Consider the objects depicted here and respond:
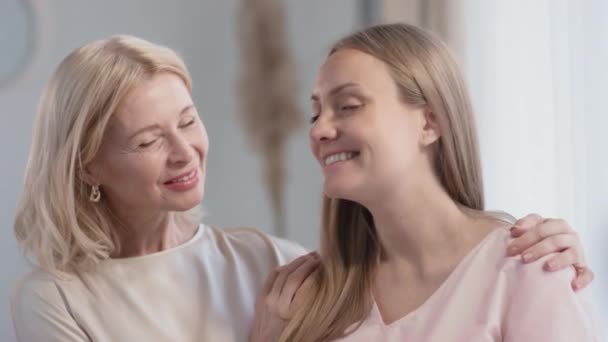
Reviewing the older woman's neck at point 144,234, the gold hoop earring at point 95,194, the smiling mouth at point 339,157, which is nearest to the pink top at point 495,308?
the smiling mouth at point 339,157

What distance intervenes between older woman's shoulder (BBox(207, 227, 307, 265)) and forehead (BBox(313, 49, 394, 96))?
0.46 meters

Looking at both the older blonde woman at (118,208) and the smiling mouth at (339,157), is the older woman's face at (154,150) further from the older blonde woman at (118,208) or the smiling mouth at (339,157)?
the smiling mouth at (339,157)

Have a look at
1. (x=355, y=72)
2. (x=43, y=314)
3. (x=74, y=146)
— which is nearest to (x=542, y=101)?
(x=355, y=72)

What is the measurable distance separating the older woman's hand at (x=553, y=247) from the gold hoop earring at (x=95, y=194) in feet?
2.83

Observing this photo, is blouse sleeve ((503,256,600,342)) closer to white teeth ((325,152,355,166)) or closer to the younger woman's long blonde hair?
the younger woman's long blonde hair

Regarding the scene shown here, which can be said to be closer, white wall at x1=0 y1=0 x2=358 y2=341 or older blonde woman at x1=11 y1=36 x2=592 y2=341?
older blonde woman at x1=11 y1=36 x2=592 y2=341

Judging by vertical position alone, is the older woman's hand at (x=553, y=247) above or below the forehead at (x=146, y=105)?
below

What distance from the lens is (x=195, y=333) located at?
5.39ft

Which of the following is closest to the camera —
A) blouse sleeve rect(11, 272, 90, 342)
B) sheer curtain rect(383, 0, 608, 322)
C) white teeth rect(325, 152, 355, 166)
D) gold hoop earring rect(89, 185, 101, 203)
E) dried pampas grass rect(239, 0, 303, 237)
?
white teeth rect(325, 152, 355, 166)

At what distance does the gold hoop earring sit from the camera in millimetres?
1714

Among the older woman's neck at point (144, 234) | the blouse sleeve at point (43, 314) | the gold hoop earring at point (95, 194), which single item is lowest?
the blouse sleeve at point (43, 314)

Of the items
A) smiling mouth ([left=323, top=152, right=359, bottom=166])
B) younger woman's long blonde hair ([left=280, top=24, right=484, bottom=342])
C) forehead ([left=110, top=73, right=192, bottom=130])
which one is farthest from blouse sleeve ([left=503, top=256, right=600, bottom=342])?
forehead ([left=110, top=73, right=192, bottom=130])

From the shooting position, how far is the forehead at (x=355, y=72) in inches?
56.2

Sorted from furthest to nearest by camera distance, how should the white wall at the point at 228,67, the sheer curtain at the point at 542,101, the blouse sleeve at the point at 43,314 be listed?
the white wall at the point at 228,67 → the sheer curtain at the point at 542,101 → the blouse sleeve at the point at 43,314
